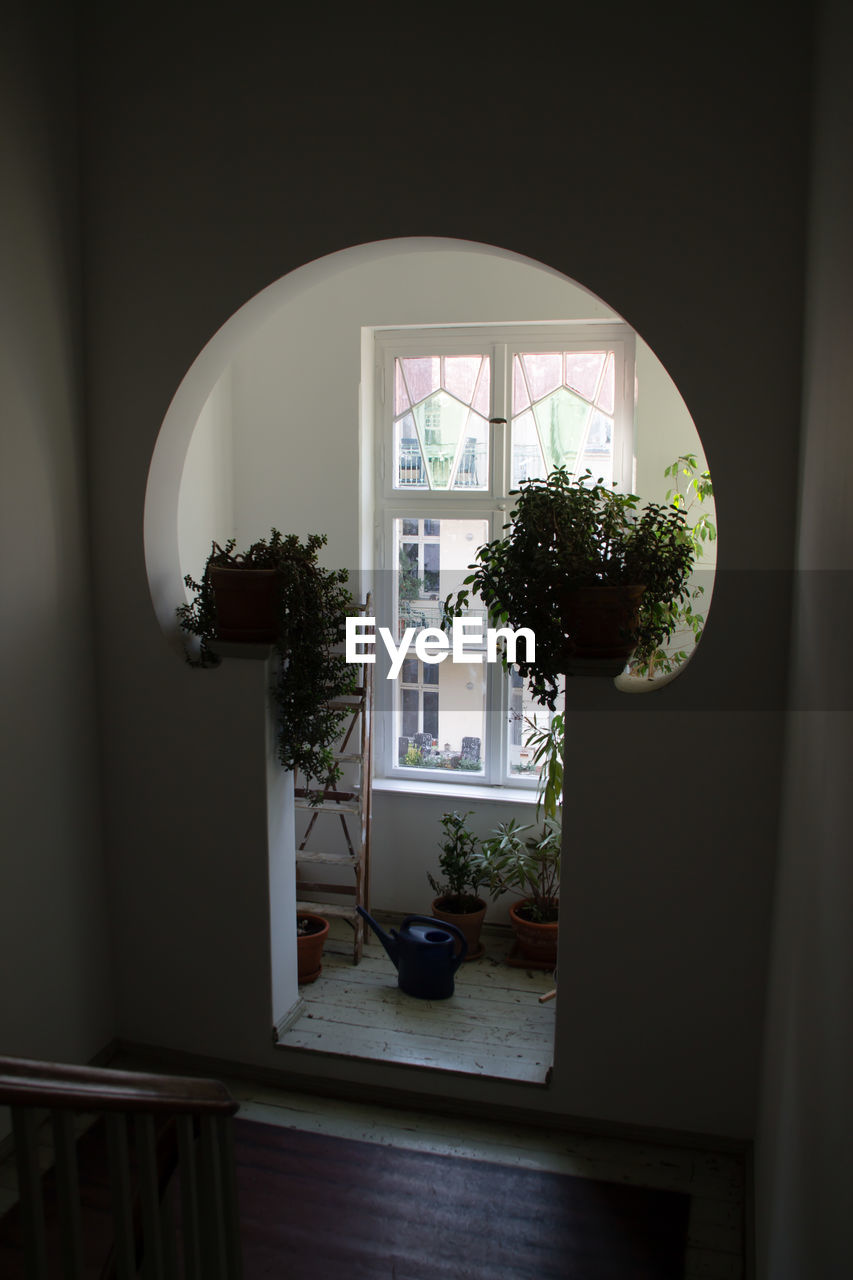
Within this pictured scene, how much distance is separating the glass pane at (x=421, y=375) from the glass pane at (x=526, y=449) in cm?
43

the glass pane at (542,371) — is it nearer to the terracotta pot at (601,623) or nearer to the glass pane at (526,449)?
the glass pane at (526,449)

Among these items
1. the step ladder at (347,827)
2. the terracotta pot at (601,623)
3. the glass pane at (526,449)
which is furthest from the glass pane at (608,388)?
the terracotta pot at (601,623)

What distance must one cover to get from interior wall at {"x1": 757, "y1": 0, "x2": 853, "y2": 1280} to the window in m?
1.92

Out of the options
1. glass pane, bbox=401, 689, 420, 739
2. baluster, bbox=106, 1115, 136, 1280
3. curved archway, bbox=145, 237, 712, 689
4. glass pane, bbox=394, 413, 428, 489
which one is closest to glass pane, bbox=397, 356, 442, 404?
glass pane, bbox=394, 413, 428, 489

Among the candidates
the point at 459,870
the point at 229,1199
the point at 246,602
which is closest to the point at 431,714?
the point at 459,870

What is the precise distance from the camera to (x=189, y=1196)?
1.60 metres

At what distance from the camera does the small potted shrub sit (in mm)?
4094

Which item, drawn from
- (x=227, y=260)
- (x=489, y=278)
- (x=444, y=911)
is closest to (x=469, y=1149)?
(x=444, y=911)

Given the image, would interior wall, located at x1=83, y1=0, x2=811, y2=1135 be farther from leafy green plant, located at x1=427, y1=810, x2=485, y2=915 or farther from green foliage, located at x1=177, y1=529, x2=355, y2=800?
leafy green plant, located at x1=427, y1=810, x2=485, y2=915

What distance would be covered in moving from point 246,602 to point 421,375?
77.2 inches

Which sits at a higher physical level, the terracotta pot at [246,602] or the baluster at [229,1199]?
the terracotta pot at [246,602]

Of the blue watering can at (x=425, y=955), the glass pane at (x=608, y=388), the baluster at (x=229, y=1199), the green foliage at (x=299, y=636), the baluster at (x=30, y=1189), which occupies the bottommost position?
the blue watering can at (x=425, y=955)

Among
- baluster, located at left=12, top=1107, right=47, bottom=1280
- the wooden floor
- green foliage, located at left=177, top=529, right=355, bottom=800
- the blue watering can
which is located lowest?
the wooden floor

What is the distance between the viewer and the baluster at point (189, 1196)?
1578mm
